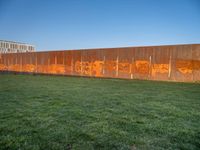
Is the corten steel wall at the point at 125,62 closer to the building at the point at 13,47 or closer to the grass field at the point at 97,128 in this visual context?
the grass field at the point at 97,128

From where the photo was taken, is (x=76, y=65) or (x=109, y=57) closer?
(x=109, y=57)

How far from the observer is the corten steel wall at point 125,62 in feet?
37.7

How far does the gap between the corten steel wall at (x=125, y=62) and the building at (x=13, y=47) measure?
121ft

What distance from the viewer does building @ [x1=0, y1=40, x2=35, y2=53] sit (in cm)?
5284

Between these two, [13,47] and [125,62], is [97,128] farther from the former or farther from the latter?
[13,47]

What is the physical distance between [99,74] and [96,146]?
44.0 feet

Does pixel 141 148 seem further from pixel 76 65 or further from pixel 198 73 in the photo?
pixel 76 65

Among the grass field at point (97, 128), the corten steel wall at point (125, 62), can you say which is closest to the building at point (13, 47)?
the corten steel wall at point (125, 62)

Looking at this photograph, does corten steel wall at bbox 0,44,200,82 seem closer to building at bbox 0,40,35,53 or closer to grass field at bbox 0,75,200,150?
grass field at bbox 0,75,200,150

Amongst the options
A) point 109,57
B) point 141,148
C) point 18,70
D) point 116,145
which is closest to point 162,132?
point 141,148

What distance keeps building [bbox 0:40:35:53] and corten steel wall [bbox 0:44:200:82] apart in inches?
1451

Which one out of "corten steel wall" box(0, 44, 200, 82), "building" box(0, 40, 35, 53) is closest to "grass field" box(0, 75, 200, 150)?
"corten steel wall" box(0, 44, 200, 82)

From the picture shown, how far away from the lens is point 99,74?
50.9ft

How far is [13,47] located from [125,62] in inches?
2006
